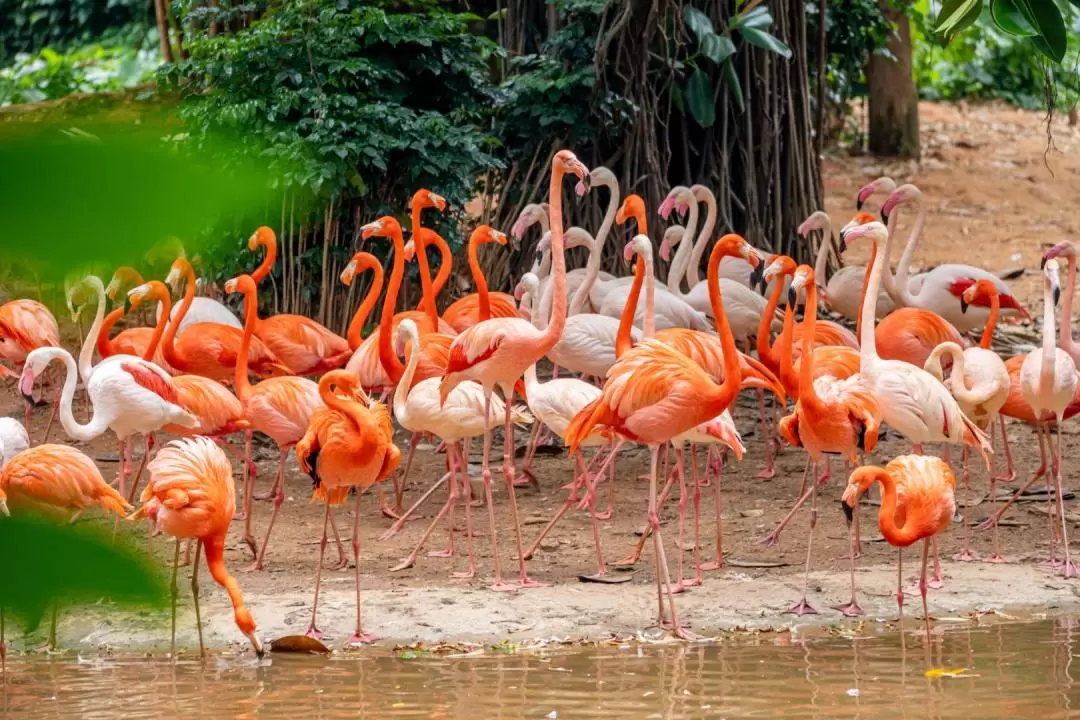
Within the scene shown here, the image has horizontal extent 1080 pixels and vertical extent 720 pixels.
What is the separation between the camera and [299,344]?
272 inches

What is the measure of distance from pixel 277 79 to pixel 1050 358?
4285 millimetres

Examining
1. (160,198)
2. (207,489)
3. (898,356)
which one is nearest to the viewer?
(160,198)

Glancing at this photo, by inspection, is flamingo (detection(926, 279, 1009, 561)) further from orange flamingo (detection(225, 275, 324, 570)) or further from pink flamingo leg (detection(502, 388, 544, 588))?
orange flamingo (detection(225, 275, 324, 570))

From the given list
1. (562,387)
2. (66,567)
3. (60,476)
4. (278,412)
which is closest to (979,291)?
(562,387)

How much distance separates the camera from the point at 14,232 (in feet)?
1.41

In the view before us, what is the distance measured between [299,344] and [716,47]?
316 cm

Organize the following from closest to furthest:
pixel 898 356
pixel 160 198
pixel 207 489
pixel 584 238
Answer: pixel 160 198
pixel 207 489
pixel 898 356
pixel 584 238

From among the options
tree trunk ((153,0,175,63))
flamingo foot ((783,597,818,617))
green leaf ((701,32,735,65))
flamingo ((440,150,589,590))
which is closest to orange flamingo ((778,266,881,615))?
flamingo foot ((783,597,818,617))

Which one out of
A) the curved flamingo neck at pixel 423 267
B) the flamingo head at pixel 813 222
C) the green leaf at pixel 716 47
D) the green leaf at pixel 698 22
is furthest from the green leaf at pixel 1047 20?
the green leaf at pixel 698 22

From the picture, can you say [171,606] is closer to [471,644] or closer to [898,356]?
[471,644]

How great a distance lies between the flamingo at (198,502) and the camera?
4551 mm

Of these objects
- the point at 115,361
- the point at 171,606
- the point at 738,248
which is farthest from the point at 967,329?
the point at 171,606

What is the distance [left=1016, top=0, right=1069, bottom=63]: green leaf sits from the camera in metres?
2.62

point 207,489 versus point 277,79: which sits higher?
point 277,79
